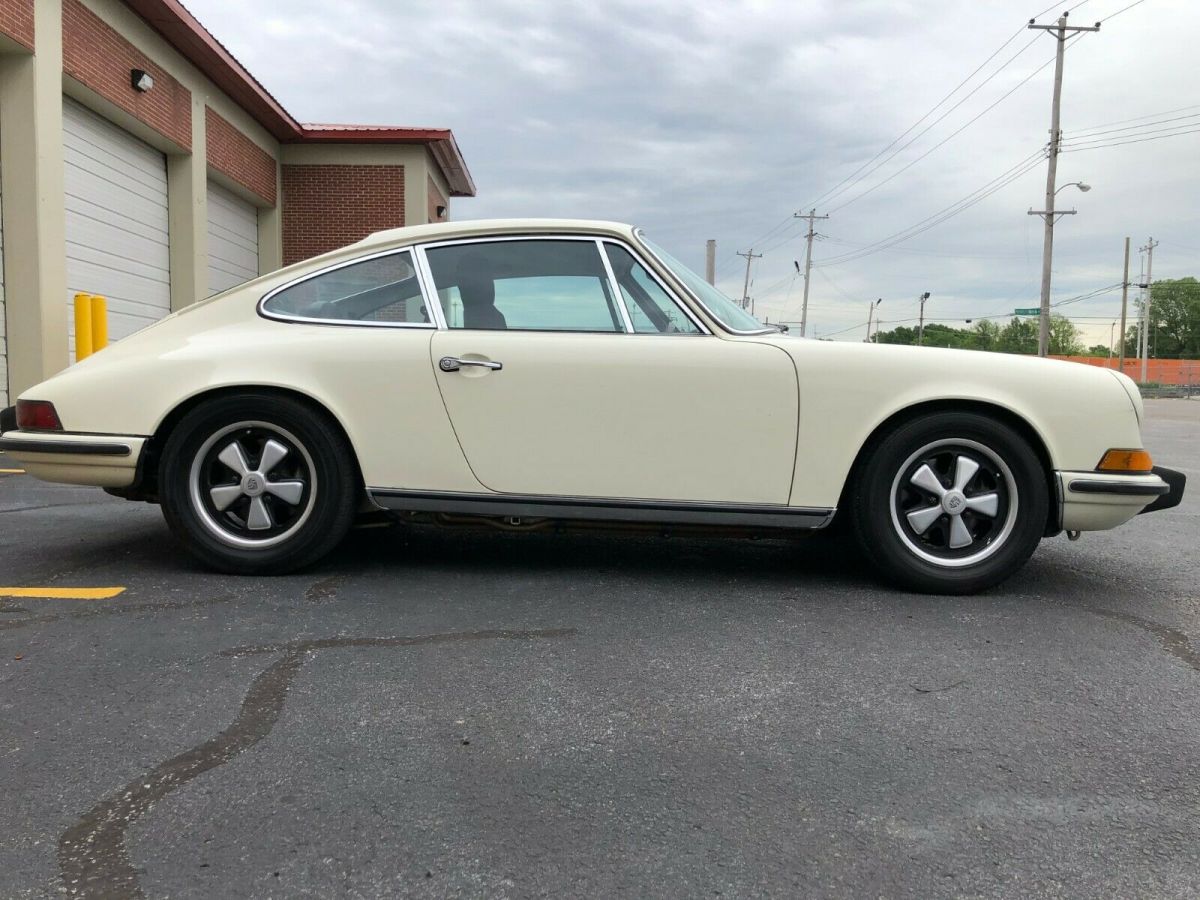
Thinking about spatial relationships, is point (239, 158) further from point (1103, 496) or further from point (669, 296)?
point (1103, 496)

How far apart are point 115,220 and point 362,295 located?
A: 30.9 feet

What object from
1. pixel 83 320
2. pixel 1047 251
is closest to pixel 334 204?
pixel 83 320

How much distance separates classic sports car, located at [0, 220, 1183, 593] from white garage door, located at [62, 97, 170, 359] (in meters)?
7.84

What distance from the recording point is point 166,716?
7.37ft

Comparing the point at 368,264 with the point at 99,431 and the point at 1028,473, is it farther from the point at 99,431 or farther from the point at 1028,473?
the point at 1028,473

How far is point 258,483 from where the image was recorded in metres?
3.53

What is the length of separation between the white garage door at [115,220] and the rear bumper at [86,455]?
24.7 feet

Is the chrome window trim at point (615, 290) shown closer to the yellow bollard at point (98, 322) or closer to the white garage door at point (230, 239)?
the yellow bollard at point (98, 322)

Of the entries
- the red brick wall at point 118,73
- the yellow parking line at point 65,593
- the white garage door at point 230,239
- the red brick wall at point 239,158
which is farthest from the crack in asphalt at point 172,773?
the red brick wall at point 239,158

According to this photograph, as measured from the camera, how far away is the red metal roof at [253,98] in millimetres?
11391

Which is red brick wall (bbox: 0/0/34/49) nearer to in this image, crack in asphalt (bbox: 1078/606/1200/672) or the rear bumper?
the rear bumper

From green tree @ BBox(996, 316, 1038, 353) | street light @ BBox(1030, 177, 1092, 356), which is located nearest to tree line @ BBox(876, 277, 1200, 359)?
green tree @ BBox(996, 316, 1038, 353)

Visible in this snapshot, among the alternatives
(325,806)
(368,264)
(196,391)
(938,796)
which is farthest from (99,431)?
(938,796)

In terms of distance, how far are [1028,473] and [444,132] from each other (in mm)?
15337
